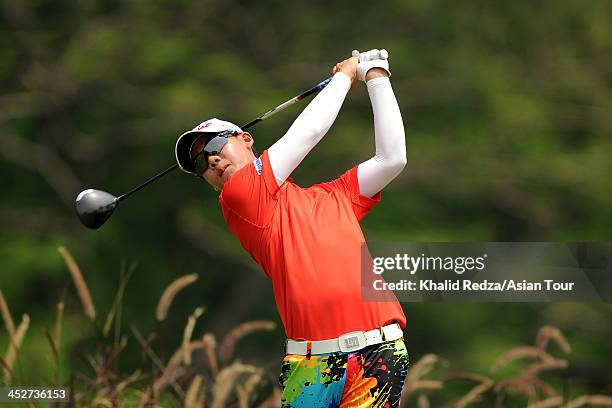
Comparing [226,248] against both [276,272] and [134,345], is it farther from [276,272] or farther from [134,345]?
[276,272]

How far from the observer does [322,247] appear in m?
3.86

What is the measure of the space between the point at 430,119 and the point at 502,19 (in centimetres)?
150

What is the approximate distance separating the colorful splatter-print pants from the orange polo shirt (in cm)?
8

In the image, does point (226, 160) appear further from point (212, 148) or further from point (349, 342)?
point (349, 342)

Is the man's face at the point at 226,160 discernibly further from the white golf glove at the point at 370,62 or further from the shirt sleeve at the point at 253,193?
the white golf glove at the point at 370,62

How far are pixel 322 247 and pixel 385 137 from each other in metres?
0.43

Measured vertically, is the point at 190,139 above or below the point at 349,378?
above

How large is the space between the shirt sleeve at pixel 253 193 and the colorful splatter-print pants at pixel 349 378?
0.46 m

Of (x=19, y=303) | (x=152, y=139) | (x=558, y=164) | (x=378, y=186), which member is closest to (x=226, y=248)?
(x=152, y=139)

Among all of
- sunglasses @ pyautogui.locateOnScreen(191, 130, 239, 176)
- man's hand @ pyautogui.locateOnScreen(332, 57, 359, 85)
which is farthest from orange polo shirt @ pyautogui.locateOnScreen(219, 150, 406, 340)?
man's hand @ pyautogui.locateOnScreen(332, 57, 359, 85)

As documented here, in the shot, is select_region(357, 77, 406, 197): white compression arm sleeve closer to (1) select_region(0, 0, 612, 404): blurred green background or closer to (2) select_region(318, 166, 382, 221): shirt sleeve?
(2) select_region(318, 166, 382, 221): shirt sleeve

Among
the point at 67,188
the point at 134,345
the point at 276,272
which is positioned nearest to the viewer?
the point at 276,272

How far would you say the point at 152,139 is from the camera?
12930mm

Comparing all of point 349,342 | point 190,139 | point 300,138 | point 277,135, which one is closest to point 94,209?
point 190,139
